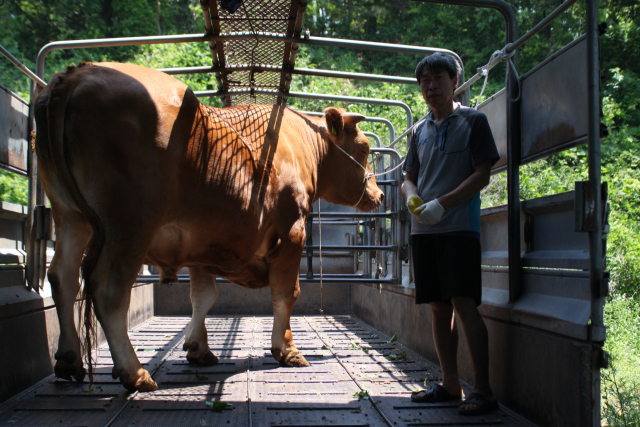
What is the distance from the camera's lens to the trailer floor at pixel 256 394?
9.46 feet

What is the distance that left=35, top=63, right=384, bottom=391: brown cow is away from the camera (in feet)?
10.0

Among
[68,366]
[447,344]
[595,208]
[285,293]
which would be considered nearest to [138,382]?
[68,366]

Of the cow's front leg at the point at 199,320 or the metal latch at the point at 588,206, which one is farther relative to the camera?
the cow's front leg at the point at 199,320

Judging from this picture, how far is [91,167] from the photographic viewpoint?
304cm

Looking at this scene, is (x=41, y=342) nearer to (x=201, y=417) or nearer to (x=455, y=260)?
(x=201, y=417)

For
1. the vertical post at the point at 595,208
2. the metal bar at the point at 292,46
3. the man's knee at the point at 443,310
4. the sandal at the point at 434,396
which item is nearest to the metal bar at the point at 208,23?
the metal bar at the point at 292,46

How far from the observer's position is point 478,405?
9.78ft

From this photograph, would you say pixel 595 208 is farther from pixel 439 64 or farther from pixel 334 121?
pixel 334 121

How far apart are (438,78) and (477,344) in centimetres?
158

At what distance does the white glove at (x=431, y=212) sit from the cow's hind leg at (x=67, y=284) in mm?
2098

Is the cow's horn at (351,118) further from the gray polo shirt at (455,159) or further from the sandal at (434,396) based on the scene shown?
the sandal at (434,396)

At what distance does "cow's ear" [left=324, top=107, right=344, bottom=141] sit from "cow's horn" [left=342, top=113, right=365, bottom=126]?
0.05m

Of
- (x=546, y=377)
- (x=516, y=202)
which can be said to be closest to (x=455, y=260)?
(x=516, y=202)

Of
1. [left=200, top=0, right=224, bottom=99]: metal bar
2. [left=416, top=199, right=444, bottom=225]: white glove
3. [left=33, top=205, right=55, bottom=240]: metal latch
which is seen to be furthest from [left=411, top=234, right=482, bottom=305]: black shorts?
[left=33, top=205, right=55, bottom=240]: metal latch
